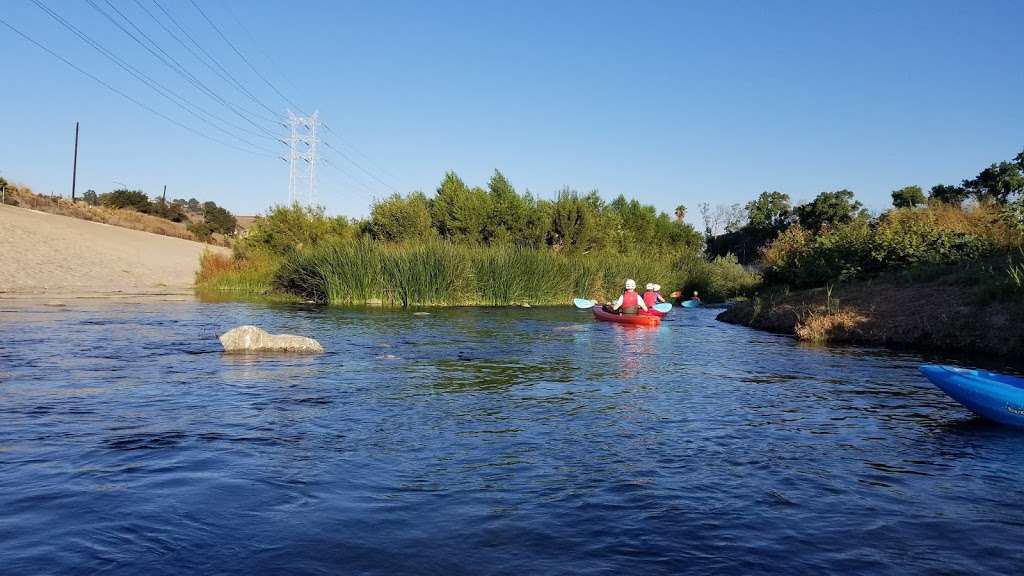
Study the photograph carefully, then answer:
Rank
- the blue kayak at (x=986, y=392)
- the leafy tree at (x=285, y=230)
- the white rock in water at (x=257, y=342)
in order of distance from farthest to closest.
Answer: the leafy tree at (x=285, y=230), the white rock in water at (x=257, y=342), the blue kayak at (x=986, y=392)

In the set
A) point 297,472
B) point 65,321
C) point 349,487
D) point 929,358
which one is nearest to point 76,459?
point 297,472

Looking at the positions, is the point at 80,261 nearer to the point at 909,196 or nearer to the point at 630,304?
the point at 630,304

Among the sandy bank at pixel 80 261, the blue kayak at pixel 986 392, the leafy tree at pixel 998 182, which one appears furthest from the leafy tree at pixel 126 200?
the blue kayak at pixel 986 392

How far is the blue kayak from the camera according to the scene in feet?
28.3

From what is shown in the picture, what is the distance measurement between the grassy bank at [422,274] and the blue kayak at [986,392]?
2288cm

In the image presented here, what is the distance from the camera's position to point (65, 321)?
1853cm

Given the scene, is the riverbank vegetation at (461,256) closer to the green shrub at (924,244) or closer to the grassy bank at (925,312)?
the green shrub at (924,244)

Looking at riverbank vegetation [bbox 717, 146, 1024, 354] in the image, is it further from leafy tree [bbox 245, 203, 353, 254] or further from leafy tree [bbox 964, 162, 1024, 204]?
leafy tree [bbox 245, 203, 353, 254]

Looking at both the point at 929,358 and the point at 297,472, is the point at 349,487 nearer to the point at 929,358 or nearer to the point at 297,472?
the point at 297,472

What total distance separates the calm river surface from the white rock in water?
65 centimetres

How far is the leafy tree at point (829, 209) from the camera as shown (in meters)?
50.8

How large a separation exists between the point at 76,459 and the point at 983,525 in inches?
282

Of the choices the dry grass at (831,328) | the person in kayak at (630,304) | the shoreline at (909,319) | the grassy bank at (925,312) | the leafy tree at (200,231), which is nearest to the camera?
the shoreline at (909,319)

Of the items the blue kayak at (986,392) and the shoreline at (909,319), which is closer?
the blue kayak at (986,392)
